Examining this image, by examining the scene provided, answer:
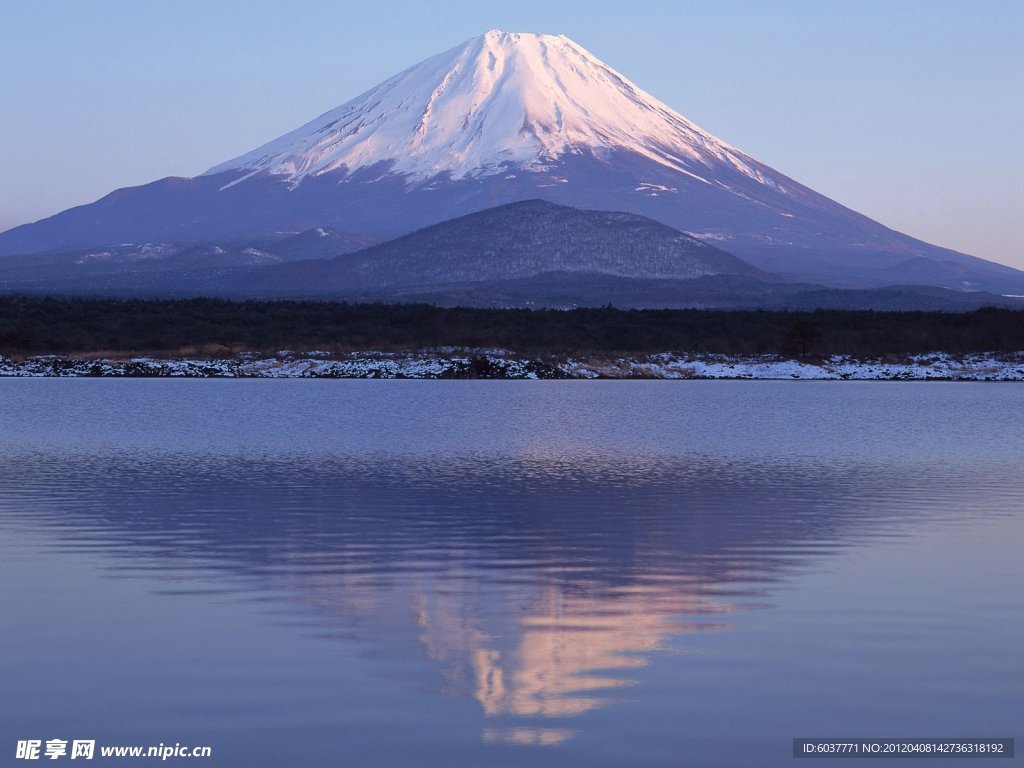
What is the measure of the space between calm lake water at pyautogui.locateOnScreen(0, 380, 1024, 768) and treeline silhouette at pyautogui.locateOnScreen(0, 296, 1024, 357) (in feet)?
156

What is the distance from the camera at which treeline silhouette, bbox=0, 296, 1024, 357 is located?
261 feet

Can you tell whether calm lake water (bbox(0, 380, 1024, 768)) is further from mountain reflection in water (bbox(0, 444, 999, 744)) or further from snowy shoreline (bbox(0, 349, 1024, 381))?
snowy shoreline (bbox(0, 349, 1024, 381))

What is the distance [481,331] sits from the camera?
284 ft

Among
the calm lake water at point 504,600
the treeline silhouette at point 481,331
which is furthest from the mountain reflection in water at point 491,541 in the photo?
the treeline silhouette at point 481,331

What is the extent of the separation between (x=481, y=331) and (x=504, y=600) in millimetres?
72189

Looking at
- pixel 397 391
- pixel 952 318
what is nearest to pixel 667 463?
pixel 397 391

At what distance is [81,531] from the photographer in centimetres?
1902

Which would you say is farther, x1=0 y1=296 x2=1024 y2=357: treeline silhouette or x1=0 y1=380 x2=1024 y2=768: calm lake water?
x1=0 y1=296 x2=1024 y2=357: treeline silhouette

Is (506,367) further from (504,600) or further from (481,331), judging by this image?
(504,600)

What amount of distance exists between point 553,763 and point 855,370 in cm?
6775

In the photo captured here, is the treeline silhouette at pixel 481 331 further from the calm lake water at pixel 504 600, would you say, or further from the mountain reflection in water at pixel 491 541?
the mountain reflection in water at pixel 491 541

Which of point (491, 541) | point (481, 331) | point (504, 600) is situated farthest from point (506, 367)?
point (504, 600)

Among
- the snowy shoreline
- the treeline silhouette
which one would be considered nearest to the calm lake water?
the snowy shoreline

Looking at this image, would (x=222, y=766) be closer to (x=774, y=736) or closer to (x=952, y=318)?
(x=774, y=736)
